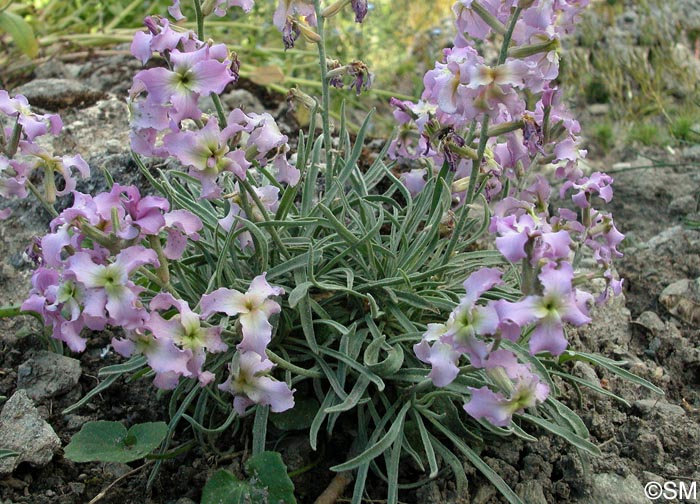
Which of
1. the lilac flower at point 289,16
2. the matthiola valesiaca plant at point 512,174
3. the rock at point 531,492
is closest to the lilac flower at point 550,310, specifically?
the matthiola valesiaca plant at point 512,174

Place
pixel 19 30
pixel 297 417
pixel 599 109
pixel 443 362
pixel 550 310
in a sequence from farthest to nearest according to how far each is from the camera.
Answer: pixel 599 109, pixel 19 30, pixel 297 417, pixel 443 362, pixel 550 310

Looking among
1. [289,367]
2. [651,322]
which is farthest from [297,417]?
[651,322]

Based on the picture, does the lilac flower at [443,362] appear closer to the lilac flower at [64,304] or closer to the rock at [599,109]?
the lilac flower at [64,304]

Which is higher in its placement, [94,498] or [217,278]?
[217,278]

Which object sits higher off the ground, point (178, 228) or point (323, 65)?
point (323, 65)

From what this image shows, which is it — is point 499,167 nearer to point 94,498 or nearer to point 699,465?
point 699,465

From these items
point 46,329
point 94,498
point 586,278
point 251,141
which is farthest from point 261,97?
point 586,278

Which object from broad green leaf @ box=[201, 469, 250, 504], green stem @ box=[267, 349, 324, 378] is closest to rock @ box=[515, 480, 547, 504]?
green stem @ box=[267, 349, 324, 378]

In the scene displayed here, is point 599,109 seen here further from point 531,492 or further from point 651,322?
point 531,492
